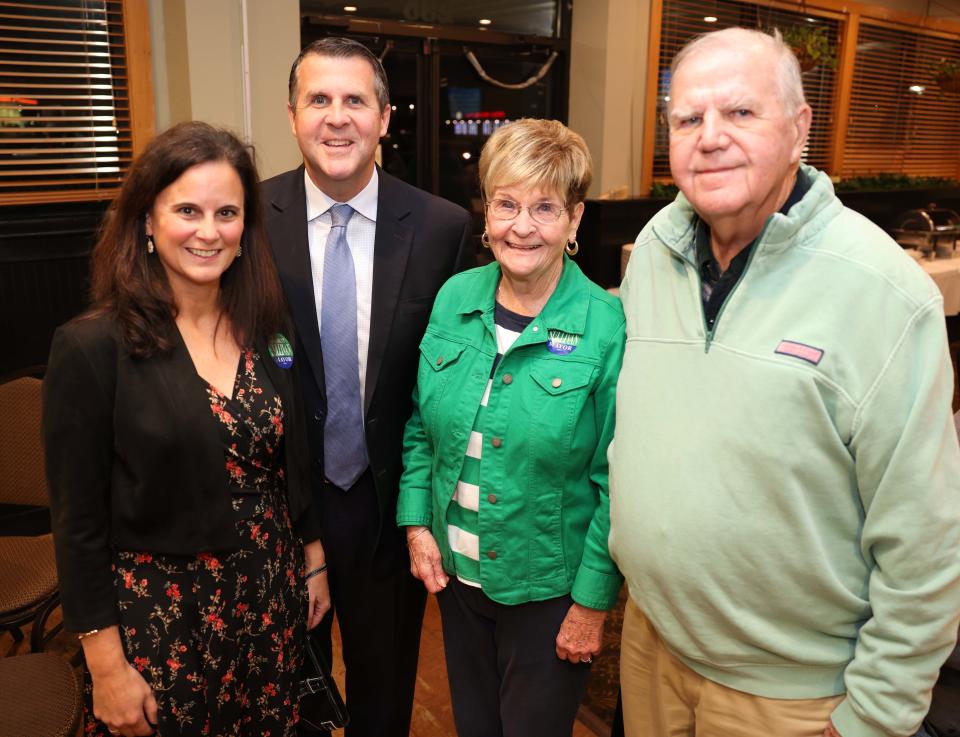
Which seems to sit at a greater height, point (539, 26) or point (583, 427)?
point (539, 26)

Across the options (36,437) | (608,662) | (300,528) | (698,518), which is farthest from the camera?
(608,662)

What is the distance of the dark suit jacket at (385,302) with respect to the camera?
188 centimetres

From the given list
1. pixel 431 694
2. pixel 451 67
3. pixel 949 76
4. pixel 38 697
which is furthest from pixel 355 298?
pixel 949 76

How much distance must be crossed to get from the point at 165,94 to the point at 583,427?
3.54m

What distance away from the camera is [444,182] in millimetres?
5934

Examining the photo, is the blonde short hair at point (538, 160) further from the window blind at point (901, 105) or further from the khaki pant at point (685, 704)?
the window blind at point (901, 105)

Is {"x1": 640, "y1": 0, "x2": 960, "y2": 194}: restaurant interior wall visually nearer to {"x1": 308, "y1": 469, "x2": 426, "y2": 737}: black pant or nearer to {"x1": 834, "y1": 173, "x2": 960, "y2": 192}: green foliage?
{"x1": 834, "y1": 173, "x2": 960, "y2": 192}: green foliage

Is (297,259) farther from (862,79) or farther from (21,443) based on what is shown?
(862,79)

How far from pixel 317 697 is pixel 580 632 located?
69 centimetres

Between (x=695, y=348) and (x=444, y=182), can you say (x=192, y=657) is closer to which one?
(x=695, y=348)

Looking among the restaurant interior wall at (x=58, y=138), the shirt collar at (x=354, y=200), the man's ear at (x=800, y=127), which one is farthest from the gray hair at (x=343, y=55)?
the restaurant interior wall at (x=58, y=138)

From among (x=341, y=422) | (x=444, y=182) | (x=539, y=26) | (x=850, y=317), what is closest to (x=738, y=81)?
(x=850, y=317)

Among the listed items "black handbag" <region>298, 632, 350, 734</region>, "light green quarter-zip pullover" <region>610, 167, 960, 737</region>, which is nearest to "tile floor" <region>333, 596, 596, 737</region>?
Answer: "black handbag" <region>298, 632, 350, 734</region>

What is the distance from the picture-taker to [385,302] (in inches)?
75.3
